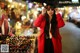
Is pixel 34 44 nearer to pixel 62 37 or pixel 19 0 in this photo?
pixel 62 37

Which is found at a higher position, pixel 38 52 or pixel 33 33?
pixel 33 33

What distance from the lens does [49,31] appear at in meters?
2.41

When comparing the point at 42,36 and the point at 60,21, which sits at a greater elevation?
the point at 60,21

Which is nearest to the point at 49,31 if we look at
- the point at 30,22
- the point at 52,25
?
the point at 52,25

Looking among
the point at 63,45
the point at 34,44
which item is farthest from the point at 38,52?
the point at 63,45

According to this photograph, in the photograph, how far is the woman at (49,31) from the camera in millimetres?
2402

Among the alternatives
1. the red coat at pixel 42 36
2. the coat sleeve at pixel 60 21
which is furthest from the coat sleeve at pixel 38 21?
the coat sleeve at pixel 60 21

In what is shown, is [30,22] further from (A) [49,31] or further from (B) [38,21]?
(A) [49,31]

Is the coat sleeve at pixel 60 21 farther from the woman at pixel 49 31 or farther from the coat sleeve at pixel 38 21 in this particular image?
the coat sleeve at pixel 38 21

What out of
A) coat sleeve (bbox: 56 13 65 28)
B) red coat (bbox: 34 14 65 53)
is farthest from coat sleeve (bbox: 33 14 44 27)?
coat sleeve (bbox: 56 13 65 28)

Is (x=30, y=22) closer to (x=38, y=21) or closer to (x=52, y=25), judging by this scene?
(x=38, y=21)

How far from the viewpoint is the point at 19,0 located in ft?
7.84

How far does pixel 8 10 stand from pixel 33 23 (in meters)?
0.28

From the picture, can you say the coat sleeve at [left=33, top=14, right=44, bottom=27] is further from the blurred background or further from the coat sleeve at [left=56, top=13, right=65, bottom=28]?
the coat sleeve at [left=56, top=13, right=65, bottom=28]
